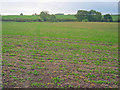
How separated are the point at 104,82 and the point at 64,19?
7444cm

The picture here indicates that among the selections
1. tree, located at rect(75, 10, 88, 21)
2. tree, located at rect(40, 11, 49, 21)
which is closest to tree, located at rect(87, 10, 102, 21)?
tree, located at rect(75, 10, 88, 21)

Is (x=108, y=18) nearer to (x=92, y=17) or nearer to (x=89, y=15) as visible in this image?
(x=92, y=17)

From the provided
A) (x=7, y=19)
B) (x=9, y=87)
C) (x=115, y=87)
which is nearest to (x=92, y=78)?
(x=115, y=87)

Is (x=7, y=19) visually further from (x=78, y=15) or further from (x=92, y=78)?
(x=92, y=78)

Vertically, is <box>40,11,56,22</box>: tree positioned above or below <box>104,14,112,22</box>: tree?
above

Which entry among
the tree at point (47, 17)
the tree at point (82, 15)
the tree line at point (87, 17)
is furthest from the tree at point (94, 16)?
the tree at point (47, 17)

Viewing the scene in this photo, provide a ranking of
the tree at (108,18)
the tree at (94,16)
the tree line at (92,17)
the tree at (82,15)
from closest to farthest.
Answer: the tree at (108,18), the tree line at (92,17), the tree at (94,16), the tree at (82,15)

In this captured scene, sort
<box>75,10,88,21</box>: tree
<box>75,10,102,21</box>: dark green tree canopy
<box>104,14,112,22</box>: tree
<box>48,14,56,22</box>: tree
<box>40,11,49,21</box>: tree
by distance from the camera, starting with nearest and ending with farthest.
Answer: <box>104,14,112,22</box>: tree → <box>75,10,102,21</box>: dark green tree canopy → <box>75,10,88,21</box>: tree → <box>48,14,56,22</box>: tree → <box>40,11,49,21</box>: tree

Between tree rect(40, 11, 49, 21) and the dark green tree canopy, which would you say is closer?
the dark green tree canopy

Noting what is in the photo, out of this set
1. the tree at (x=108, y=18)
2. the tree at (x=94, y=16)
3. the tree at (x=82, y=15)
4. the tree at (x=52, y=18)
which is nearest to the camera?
the tree at (x=108, y=18)

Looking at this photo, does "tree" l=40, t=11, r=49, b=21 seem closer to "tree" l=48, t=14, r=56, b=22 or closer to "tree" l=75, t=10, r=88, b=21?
"tree" l=48, t=14, r=56, b=22

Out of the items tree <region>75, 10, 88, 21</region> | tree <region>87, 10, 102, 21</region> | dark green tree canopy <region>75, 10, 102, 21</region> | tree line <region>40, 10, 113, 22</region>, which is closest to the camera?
tree line <region>40, 10, 113, 22</region>

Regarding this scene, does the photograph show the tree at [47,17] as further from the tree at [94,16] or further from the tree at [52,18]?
the tree at [94,16]

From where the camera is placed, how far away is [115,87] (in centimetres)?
707
